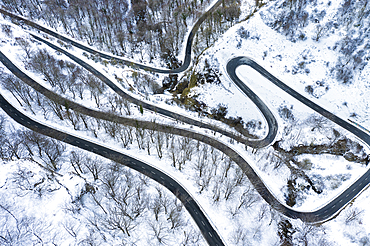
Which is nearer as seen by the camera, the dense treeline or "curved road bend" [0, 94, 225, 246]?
"curved road bend" [0, 94, 225, 246]

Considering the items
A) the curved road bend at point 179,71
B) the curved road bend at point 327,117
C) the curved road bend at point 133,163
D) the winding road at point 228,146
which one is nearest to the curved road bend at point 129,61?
the curved road bend at point 179,71

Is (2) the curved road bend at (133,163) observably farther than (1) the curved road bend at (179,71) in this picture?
No

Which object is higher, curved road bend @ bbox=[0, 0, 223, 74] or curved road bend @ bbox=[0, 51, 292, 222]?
curved road bend @ bbox=[0, 0, 223, 74]

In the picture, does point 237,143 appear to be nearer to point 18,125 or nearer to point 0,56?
point 18,125

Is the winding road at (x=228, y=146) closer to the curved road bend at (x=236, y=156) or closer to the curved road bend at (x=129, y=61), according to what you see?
the curved road bend at (x=236, y=156)

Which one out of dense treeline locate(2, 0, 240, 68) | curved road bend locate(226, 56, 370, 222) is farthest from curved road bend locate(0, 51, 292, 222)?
dense treeline locate(2, 0, 240, 68)

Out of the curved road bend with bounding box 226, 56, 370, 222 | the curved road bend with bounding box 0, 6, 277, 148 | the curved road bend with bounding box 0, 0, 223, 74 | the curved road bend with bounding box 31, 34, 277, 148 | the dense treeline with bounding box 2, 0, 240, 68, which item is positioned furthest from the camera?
the dense treeline with bounding box 2, 0, 240, 68

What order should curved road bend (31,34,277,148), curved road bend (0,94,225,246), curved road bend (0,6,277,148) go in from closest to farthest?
1. curved road bend (0,94,225,246)
2. curved road bend (31,34,277,148)
3. curved road bend (0,6,277,148)

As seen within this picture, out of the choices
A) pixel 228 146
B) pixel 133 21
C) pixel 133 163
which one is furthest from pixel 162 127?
pixel 133 21

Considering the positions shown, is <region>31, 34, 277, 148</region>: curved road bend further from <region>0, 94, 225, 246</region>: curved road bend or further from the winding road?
<region>0, 94, 225, 246</region>: curved road bend

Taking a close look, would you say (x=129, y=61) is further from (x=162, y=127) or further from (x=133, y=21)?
(x=162, y=127)
